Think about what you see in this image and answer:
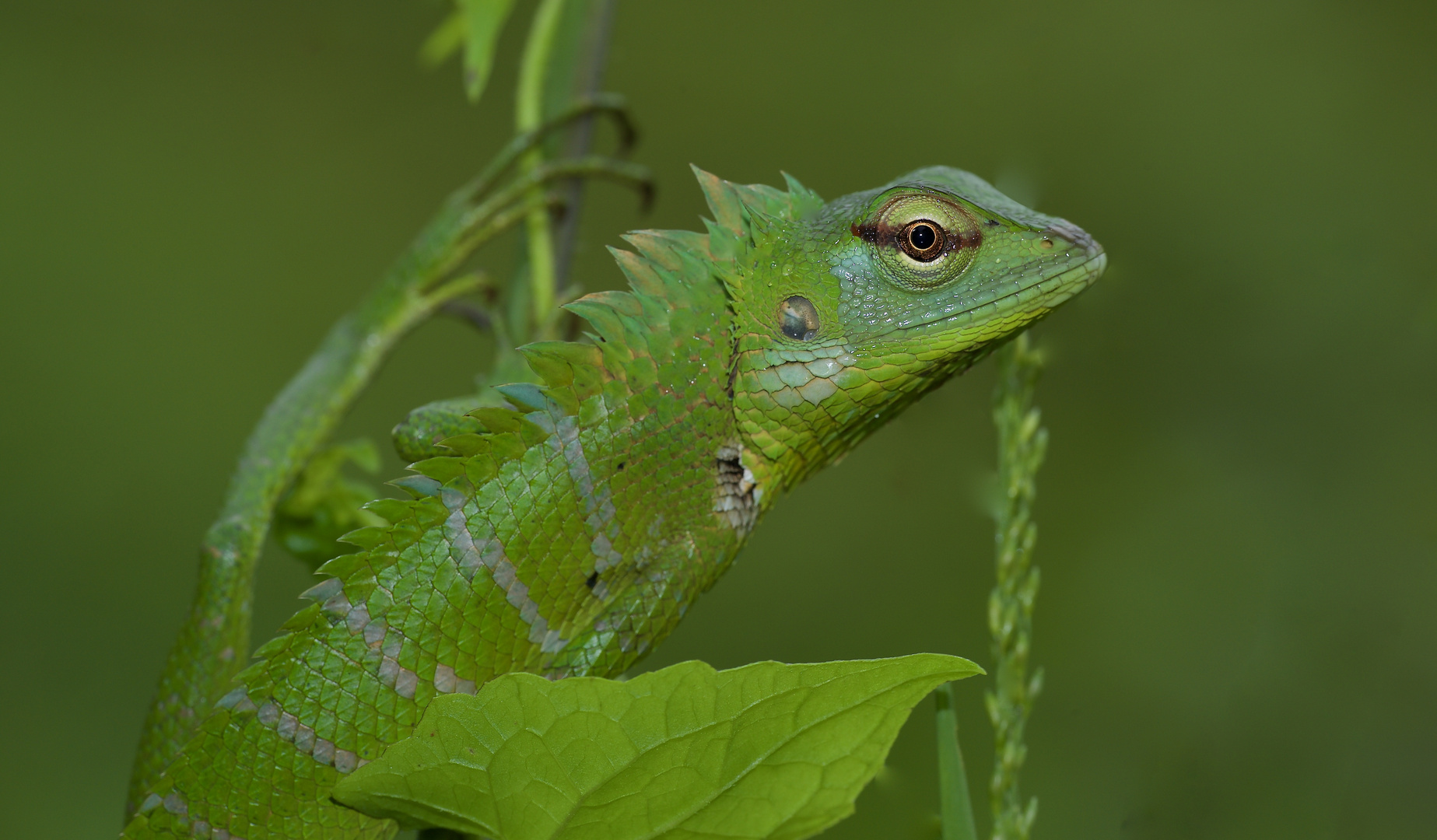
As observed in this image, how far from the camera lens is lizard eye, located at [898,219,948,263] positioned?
125 cm

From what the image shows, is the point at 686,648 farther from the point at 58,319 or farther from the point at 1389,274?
the point at 58,319

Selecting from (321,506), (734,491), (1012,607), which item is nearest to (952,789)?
(1012,607)

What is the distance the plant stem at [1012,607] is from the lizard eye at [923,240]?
0.29 meters

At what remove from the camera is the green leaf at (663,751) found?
76 cm

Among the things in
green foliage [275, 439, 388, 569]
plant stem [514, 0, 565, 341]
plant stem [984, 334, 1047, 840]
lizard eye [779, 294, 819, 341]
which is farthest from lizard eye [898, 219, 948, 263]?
green foliage [275, 439, 388, 569]

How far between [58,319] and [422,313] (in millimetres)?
3566

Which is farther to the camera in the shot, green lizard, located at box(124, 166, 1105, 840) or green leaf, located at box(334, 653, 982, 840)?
green lizard, located at box(124, 166, 1105, 840)

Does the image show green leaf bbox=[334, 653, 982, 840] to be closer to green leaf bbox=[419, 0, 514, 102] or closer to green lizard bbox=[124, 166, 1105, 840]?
green lizard bbox=[124, 166, 1105, 840]

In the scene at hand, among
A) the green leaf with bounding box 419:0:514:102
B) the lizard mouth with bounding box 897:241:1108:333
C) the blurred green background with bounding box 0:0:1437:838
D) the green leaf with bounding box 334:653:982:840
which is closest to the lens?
the green leaf with bounding box 334:653:982:840

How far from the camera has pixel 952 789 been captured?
856mm

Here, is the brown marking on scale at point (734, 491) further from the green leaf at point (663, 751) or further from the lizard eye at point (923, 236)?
the green leaf at point (663, 751)

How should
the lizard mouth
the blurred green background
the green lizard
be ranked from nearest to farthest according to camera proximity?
the green lizard < the lizard mouth < the blurred green background

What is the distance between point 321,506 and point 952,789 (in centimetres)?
116

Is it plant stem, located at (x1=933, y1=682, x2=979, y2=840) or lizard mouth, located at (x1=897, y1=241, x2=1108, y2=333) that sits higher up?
lizard mouth, located at (x1=897, y1=241, x2=1108, y2=333)
